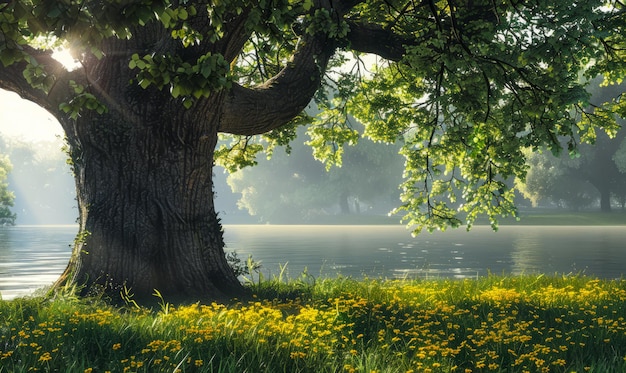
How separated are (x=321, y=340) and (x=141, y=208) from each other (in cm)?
509

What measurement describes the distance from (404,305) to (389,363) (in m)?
2.87

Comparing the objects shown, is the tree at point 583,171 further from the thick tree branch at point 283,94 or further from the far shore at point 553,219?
the thick tree branch at point 283,94

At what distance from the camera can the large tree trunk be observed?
1059 centimetres

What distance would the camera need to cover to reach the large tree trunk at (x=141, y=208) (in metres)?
10.6

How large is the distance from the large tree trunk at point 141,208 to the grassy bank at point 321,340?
4.48 feet

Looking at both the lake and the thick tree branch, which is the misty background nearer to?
the lake

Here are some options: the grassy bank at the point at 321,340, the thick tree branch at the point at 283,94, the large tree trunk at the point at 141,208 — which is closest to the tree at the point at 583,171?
the thick tree branch at the point at 283,94

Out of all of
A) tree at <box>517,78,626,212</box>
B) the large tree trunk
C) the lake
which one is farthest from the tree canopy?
tree at <box>517,78,626,212</box>

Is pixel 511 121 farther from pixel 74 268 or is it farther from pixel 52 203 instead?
pixel 52 203

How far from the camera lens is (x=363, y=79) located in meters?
17.9

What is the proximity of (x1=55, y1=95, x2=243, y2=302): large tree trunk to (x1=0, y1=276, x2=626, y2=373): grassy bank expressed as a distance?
1.37 meters

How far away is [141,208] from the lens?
35.0 ft

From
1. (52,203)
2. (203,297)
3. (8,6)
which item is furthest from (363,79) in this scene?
(52,203)

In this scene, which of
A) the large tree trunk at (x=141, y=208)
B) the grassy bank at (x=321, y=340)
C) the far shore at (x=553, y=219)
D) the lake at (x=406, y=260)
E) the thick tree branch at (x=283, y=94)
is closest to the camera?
the grassy bank at (x=321, y=340)
